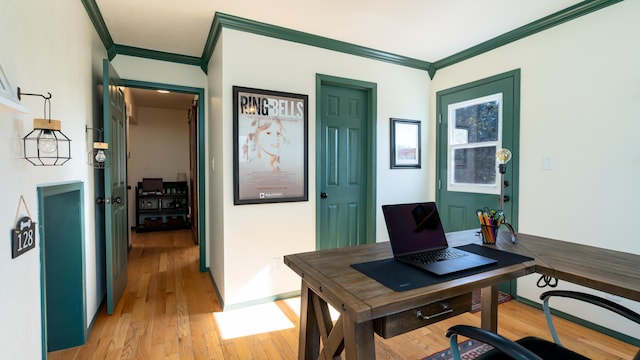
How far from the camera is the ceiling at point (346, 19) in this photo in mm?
2348

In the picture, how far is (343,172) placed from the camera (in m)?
3.27

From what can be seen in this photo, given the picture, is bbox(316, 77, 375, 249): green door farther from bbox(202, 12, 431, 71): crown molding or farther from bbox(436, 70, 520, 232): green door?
bbox(436, 70, 520, 232): green door

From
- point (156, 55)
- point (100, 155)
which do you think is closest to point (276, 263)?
point (100, 155)

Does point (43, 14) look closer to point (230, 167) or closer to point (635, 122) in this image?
point (230, 167)

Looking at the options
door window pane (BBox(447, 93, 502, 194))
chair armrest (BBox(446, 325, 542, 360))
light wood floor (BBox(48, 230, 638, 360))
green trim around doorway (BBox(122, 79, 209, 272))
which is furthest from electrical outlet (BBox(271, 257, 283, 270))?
door window pane (BBox(447, 93, 502, 194))

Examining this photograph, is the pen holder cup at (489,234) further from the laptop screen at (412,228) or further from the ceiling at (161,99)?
the ceiling at (161,99)

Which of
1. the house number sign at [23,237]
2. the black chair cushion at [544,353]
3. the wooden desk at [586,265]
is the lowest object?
the black chair cushion at [544,353]

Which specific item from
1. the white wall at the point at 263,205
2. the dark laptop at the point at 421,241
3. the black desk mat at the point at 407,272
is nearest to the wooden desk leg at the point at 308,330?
the black desk mat at the point at 407,272

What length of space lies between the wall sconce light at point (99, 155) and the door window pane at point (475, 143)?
3414 mm

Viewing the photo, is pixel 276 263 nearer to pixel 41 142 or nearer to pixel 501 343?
pixel 41 142

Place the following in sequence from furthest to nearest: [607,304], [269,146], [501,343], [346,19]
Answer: [269,146], [346,19], [607,304], [501,343]

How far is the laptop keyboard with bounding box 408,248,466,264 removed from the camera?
1.35m

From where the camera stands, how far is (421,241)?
148 cm

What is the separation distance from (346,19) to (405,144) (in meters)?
1.57
